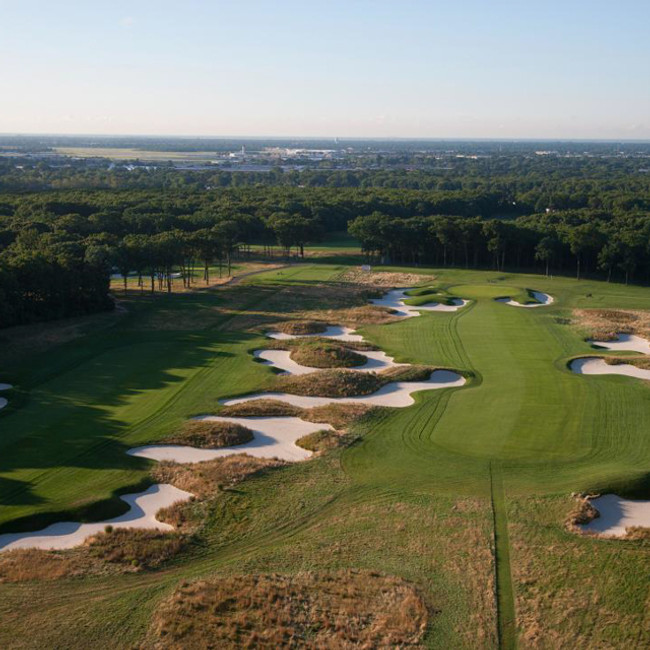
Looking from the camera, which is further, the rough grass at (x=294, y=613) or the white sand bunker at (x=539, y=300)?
the white sand bunker at (x=539, y=300)

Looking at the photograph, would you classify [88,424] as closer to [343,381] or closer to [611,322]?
[343,381]

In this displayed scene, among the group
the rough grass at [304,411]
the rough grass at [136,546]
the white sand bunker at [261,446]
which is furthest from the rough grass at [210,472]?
the rough grass at [304,411]

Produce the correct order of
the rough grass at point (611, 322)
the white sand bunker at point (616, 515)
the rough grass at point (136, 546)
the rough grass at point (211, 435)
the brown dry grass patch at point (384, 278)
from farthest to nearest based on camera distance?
1. the brown dry grass patch at point (384, 278)
2. the rough grass at point (611, 322)
3. the rough grass at point (211, 435)
4. the white sand bunker at point (616, 515)
5. the rough grass at point (136, 546)

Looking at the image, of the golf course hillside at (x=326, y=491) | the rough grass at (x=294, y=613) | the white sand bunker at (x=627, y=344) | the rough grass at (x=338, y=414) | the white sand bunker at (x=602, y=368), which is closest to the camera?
the rough grass at (x=294, y=613)

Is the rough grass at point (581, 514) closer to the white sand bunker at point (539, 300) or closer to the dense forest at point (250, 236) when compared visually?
the white sand bunker at point (539, 300)

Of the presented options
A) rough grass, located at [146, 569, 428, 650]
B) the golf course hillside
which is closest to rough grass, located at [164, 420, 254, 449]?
the golf course hillside

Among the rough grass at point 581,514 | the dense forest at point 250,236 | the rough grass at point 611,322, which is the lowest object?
the rough grass at point 611,322

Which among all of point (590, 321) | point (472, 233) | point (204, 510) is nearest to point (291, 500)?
point (204, 510)

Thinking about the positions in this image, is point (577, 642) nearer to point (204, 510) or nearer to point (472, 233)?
point (204, 510)
